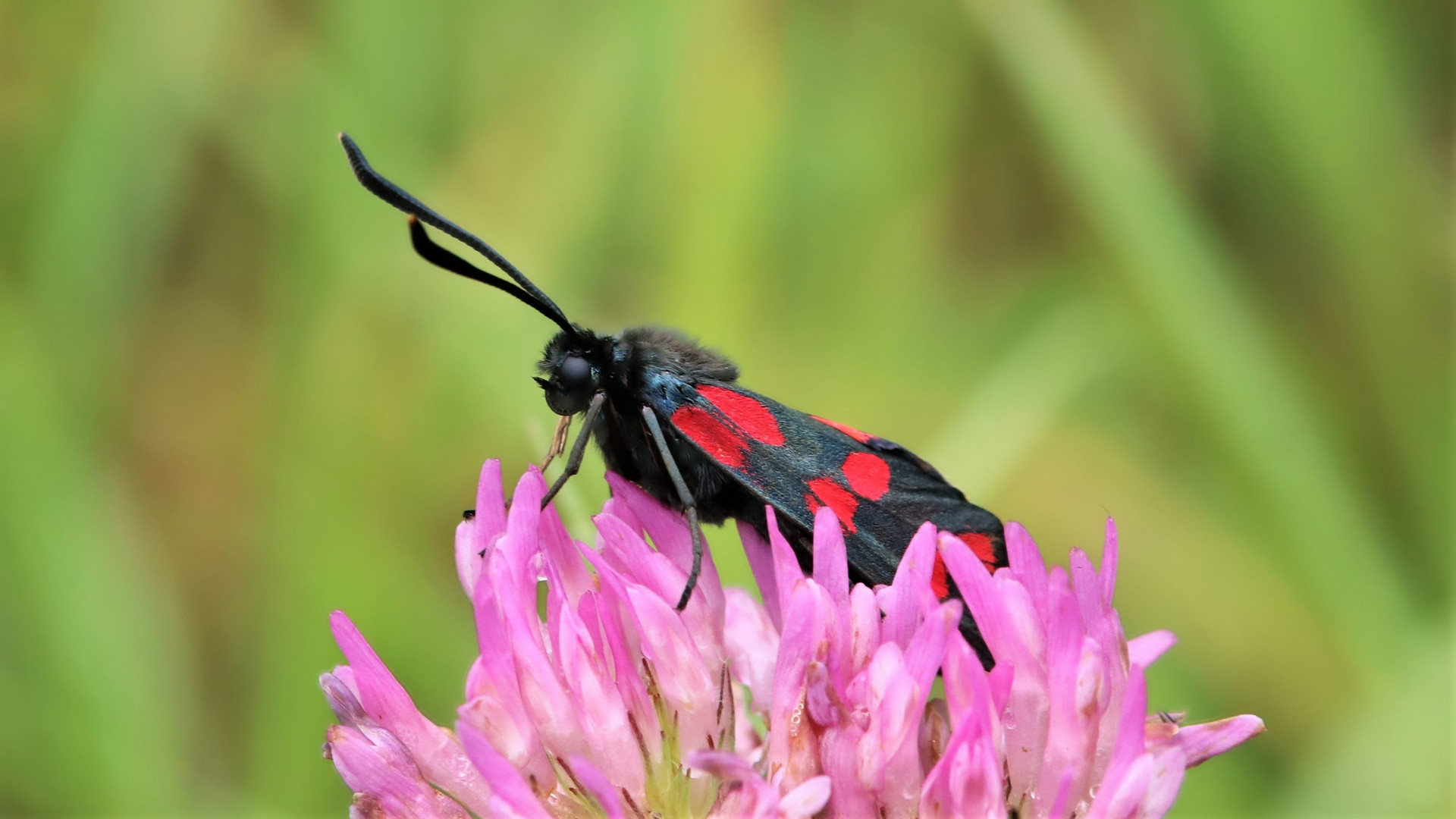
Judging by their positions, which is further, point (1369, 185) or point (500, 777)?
point (1369, 185)

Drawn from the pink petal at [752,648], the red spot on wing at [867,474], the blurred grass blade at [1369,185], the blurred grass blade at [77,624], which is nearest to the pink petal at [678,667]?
the pink petal at [752,648]

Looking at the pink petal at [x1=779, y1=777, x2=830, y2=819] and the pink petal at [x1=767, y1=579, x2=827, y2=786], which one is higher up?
the pink petal at [x1=767, y1=579, x2=827, y2=786]

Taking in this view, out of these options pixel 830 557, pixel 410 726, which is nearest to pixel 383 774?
pixel 410 726

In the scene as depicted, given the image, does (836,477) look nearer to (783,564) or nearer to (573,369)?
(783,564)

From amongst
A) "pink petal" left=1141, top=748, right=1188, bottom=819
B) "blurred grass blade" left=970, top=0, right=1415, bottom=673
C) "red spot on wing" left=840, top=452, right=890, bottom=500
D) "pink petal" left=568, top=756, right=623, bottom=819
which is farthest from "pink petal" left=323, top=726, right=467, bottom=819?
"blurred grass blade" left=970, top=0, right=1415, bottom=673

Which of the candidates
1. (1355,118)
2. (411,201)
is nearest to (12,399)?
(411,201)

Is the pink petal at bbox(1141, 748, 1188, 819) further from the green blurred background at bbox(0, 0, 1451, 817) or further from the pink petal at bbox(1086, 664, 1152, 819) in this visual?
the green blurred background at bbox(0, 0, 1451, 817)
